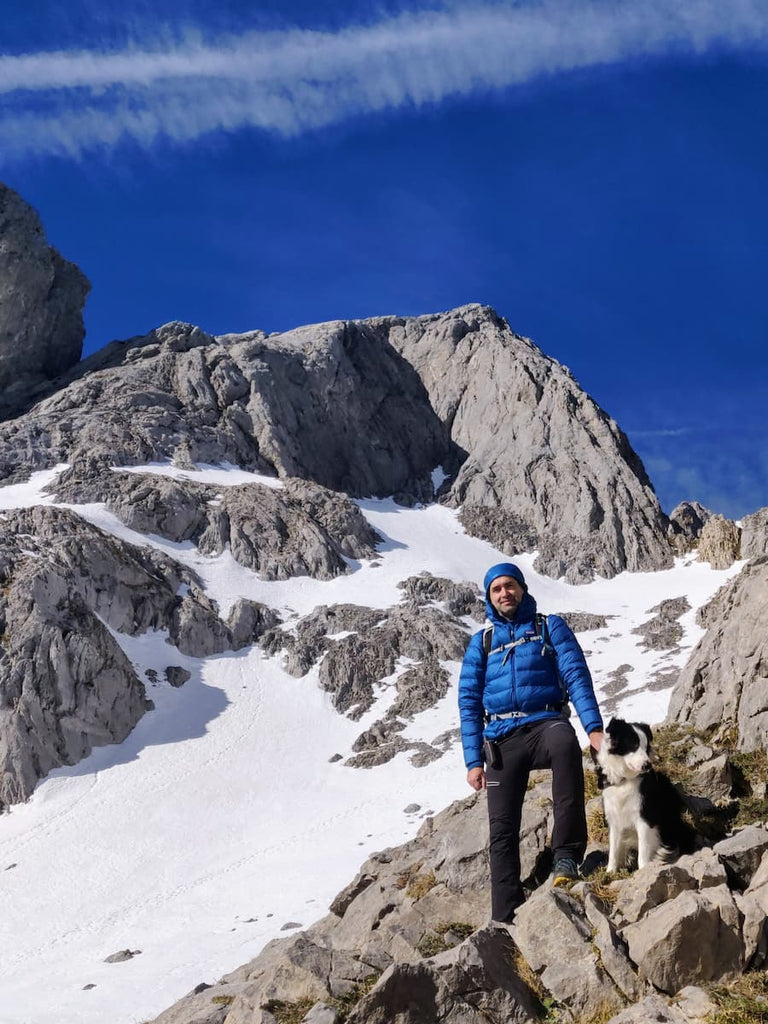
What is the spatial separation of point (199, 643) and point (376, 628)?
15.2 m

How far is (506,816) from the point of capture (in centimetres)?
829

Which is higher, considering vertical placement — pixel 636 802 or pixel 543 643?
pixel 543 643

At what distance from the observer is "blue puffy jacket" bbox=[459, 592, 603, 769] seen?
8.40 m

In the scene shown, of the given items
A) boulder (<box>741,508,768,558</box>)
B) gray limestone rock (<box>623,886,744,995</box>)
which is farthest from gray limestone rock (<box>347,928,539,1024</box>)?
boulder (<box>741,508,768,558</box>)

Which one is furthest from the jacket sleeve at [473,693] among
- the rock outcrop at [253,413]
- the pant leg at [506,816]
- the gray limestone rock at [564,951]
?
the rock outcrop at [253,413]

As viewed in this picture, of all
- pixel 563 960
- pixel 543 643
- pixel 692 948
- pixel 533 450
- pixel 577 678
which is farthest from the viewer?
pixel 533 450

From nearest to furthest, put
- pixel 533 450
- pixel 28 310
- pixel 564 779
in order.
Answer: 1. pixel 564 779
2. pixel 533 450
3. pixel 28 310

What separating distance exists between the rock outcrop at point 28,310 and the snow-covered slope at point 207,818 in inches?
1607

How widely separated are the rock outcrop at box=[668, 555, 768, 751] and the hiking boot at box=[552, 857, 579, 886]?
551cm

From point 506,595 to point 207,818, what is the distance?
43566 millimetres

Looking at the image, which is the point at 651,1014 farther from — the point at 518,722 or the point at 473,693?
the point at 473,693

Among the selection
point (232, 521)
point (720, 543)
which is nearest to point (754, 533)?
point (720, 543)

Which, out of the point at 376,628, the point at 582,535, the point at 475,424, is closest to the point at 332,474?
the point at 475,424

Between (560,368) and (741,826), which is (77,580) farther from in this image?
(560,368)
